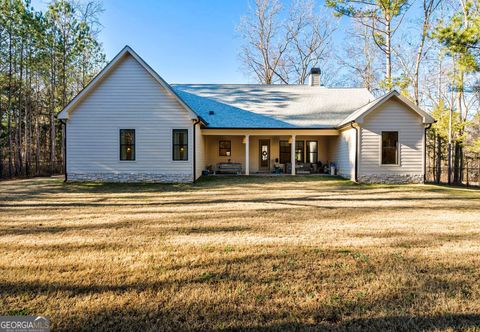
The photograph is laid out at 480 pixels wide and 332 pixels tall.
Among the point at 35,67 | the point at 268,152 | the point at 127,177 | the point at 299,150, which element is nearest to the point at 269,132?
the point at 268,152

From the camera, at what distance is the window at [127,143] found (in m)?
14.5

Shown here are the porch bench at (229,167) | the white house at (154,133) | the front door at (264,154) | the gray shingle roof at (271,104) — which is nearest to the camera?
the white house at (154,133)

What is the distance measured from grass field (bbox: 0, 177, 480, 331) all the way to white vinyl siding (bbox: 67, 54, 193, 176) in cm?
653

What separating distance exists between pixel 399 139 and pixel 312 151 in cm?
595

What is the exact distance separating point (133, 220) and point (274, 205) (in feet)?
13.7

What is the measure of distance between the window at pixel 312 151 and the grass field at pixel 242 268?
37.5 feet

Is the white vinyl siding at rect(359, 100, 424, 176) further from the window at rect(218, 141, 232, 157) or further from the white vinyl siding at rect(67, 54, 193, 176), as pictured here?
the white vinyl siding at rect(67, 54, 193, 176)

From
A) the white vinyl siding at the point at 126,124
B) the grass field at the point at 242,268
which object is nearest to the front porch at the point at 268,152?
the white vinyl siding at the point at 126,124

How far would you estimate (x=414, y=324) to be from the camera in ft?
8.47

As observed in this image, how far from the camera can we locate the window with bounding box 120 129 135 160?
47.7 feet

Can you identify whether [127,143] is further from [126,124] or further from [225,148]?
[225,148]

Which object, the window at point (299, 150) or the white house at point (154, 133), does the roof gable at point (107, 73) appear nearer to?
the white house at point (154, 133)

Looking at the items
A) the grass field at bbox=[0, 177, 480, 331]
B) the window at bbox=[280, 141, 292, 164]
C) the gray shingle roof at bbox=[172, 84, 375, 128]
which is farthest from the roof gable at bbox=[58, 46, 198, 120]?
the window at bbox=[280, 141, 292, 164]

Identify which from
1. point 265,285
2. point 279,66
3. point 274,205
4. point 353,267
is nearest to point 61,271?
point 265,285
